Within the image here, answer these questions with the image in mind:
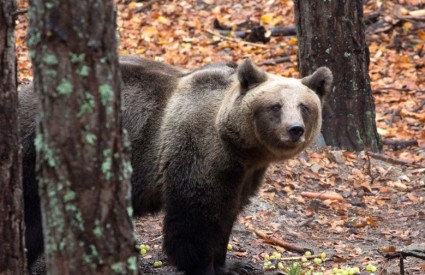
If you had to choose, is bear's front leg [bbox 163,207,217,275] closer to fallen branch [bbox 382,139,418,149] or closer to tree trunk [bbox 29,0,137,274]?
tree trunk [bbox 29,0,137,274]

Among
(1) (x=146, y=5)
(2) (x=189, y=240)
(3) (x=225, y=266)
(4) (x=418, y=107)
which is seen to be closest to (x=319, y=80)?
(2) (x=189, y=240)

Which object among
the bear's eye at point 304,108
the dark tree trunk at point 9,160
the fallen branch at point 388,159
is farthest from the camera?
the fallen branch at point 388,159

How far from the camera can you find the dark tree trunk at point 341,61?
9.80 meters

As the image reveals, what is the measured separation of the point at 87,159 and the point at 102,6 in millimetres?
618

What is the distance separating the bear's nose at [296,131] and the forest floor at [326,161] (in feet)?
4.28

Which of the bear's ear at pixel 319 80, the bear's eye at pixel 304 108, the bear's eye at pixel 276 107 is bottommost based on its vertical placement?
the bear's eye at pixel 304 108

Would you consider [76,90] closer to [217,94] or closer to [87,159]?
[87,159]

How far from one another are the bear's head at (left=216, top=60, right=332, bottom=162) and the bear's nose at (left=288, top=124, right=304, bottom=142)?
0.4 inches

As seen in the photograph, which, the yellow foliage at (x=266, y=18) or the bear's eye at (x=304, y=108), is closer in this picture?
the bear's eye at (x=304, y=108)

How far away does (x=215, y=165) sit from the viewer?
660 cm

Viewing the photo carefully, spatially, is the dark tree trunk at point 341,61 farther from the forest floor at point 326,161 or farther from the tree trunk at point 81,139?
the tree trunk at point 81,139

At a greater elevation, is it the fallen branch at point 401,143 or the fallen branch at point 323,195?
the fallen branch at point 401,143

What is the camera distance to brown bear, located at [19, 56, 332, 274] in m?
6.52

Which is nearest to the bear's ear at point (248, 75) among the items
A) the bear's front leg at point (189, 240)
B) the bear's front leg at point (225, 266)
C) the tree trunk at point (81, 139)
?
the bear's front leg at point (189, 240)
